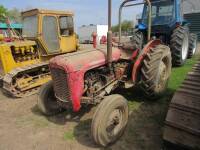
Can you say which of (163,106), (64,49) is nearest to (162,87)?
(163,106)

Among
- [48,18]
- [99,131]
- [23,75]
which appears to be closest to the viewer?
[99,131]

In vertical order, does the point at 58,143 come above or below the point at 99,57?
below

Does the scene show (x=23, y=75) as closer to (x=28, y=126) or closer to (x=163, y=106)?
(x=28, y=126)

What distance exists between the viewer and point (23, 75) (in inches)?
255

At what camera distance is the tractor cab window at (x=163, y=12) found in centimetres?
793

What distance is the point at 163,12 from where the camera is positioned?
8.16m

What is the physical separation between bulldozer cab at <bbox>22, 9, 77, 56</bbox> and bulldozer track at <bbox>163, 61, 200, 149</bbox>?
499 cm

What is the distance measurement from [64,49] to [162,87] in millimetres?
3853

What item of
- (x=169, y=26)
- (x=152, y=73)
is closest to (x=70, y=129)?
(x=152, y=73)

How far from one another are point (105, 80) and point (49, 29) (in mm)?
3540

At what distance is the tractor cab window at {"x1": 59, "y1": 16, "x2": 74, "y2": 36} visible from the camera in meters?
7.45

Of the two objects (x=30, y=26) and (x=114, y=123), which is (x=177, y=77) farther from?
(x=30, y=26)

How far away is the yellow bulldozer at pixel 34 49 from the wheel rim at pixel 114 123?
140 inches

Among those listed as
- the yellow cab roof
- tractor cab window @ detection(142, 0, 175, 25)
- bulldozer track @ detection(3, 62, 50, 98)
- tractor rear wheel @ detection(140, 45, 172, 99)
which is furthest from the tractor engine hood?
tractor cab window @ detection(142, 0, 175, 25)
